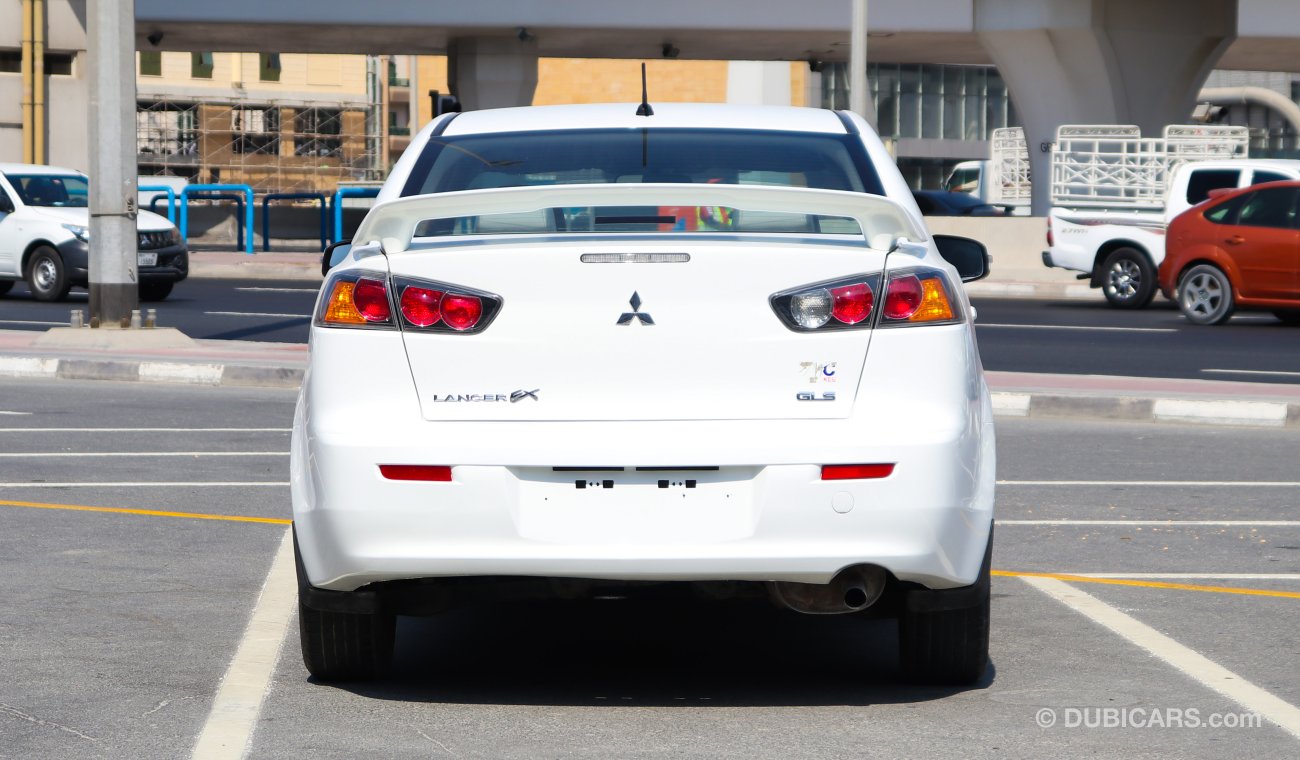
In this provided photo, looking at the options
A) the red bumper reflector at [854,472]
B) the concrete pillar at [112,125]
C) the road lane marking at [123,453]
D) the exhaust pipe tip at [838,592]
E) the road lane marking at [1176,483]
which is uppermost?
the concrete pillar at [112,125]

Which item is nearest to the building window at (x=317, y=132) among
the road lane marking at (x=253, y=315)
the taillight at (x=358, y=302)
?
the road lane marking at (x=253, y=315)

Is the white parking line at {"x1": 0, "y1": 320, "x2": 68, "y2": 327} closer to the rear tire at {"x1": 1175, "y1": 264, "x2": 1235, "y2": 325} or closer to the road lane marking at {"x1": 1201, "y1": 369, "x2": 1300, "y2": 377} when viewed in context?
the road lane marking at {"x1": 1201, "y1": 369, "x2": 1300, "y2": 377}

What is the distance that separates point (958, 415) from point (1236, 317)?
18.9 m

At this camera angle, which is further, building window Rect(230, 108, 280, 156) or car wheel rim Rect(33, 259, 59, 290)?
building window Rect(230, 108, 280, 156)

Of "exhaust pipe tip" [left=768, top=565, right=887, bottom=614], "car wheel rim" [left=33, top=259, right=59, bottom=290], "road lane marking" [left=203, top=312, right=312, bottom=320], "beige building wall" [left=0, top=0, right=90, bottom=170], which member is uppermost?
"beige building wall" [left=0, top=0, right=90, bottom=170]

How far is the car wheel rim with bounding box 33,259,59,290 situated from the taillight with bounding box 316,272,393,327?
19624 mm

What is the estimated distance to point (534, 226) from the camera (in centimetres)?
541

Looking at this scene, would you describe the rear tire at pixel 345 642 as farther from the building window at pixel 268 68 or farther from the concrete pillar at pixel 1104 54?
the building window at pixel 268 68

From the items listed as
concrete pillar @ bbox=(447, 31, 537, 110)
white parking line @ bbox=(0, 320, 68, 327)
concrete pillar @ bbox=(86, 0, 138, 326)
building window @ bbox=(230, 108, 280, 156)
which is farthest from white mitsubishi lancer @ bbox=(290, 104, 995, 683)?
building window @ bbox=(230, 108, 280, 156)

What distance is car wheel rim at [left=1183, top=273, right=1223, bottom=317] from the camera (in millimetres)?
20781

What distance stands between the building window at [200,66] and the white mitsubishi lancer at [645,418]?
3227 inches

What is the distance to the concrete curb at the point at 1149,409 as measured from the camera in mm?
12469

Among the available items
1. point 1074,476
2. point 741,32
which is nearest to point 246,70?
point 741,32

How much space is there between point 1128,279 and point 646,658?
19341 mm
